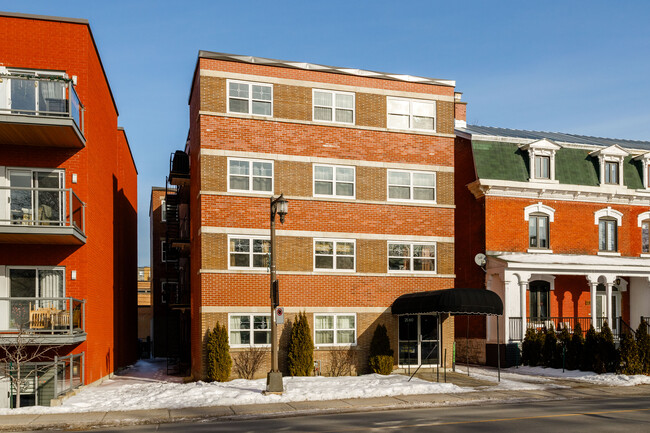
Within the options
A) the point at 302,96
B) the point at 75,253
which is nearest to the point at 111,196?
the point at 75,253

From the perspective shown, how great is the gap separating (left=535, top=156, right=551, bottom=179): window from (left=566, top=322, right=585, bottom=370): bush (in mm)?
8273

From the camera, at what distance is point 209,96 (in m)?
25.2

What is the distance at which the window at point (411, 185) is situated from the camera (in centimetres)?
2775

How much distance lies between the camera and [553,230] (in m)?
31.4

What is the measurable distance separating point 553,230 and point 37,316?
915 inches

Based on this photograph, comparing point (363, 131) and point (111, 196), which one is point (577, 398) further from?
point (111, 196)

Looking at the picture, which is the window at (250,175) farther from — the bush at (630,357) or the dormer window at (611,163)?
the dormer window at (611,163)

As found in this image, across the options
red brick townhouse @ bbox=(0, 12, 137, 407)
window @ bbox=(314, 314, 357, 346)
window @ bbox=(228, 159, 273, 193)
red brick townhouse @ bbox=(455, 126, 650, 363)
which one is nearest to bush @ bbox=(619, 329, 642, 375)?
red brick townhouse @ bbox=(455, 126, 650, 363)

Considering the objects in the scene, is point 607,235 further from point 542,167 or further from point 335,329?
point 335,329

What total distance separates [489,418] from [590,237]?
18.8 metres

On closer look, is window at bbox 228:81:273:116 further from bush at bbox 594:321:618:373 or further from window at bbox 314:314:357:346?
bush at bbox 594:321:618:373

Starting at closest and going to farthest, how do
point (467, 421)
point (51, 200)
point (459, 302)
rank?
point (467, 421)
point (51, 200)
point (459, 302)

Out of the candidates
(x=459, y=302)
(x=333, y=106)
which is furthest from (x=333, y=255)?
(x=333, y=106)

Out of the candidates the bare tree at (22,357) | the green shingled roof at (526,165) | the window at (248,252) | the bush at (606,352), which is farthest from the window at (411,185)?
the bare tree at (22,357)
